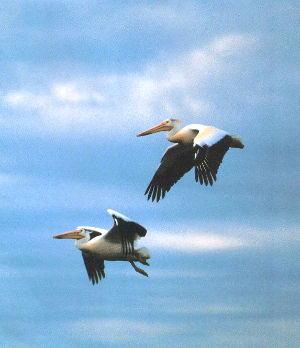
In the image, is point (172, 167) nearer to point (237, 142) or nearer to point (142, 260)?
point (237, 142)

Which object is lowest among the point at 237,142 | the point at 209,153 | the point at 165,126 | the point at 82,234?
the point at 82,234

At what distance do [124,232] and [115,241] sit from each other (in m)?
0.64

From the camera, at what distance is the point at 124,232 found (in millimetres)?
18297

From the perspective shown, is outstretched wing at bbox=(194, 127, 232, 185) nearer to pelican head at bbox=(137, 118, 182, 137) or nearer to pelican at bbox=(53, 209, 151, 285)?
pelican at bbox=(53, 209, 151, 285)

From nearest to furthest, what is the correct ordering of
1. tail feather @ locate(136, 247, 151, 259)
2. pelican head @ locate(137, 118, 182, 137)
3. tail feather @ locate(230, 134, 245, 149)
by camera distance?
tail feather @ locate(136, 247, 151, 259), tail feather @ locate(230, 134, 245, 149), pelican head @ locate(137, 118, 182, 137)

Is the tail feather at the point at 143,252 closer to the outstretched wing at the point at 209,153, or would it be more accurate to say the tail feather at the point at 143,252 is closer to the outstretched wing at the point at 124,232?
the outstretched wing at the point at 124,232

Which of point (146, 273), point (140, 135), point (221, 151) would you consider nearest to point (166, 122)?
point (140, 135)

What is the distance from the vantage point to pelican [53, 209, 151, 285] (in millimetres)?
17922

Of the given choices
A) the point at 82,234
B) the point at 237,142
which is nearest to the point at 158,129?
the point at 237,142

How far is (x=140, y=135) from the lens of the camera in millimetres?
22703

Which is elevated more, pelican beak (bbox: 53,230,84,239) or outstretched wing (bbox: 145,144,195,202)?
outstretched wing (bbox: 145,144,195,202)

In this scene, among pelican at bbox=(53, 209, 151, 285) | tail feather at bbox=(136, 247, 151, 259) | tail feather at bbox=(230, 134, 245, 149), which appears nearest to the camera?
pelican at bbox=(53, 209, 151, 285)

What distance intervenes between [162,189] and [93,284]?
11.6 ft

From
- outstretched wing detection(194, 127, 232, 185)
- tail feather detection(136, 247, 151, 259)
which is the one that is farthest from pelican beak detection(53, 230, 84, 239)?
outstretched wing detection(194, 127, 232, 185)
